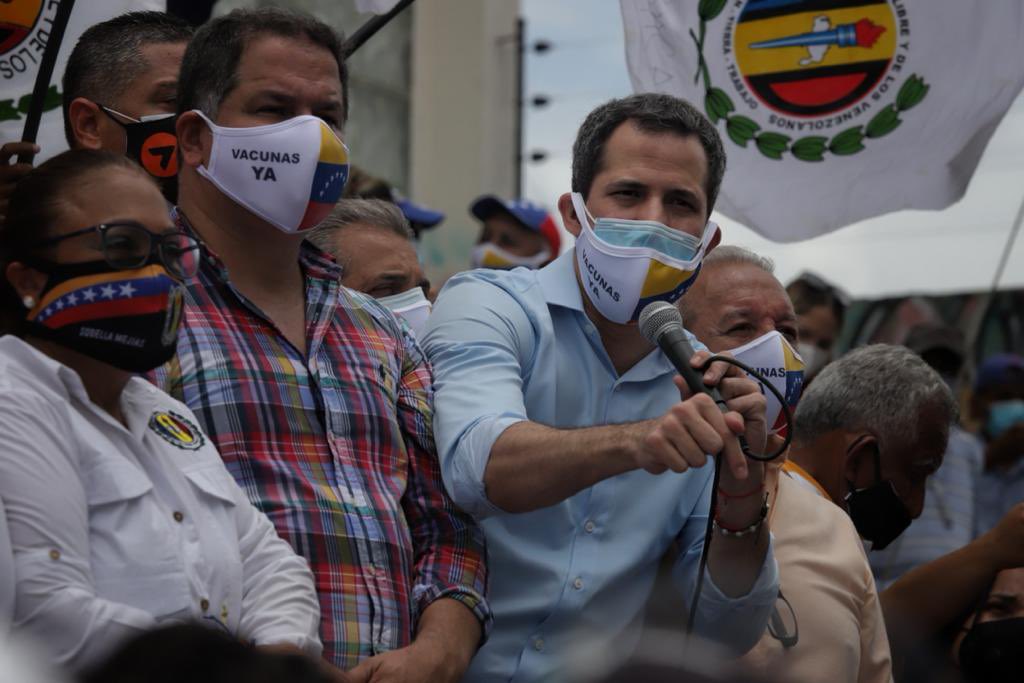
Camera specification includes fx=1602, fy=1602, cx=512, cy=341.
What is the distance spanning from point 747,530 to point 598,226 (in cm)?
77

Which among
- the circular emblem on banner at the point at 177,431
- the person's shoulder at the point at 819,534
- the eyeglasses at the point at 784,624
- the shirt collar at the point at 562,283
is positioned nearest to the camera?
the circular emblem on banner at the point at 177,431

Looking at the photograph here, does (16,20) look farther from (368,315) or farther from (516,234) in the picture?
(516,234)

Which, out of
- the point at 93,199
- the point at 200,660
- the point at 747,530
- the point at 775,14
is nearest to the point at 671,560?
the point at 747,530

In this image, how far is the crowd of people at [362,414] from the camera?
2.67m

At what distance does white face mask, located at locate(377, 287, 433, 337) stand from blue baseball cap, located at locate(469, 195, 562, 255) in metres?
2.60

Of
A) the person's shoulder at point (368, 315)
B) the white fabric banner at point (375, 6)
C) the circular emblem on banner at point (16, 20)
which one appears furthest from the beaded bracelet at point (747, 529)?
the circular emblem on banner at point (16, 20)

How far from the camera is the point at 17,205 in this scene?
2.80 metres

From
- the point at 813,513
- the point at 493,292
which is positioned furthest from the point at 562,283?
the point at 813,513

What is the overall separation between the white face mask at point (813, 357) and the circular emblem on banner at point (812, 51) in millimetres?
1149

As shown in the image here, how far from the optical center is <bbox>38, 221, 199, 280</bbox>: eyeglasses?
8.92ft

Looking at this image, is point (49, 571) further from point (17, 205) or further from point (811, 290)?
point (811, 290)

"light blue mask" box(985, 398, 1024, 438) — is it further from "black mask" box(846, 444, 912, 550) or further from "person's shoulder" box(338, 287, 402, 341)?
"person's shoulder" box(338, 287, 402, 341)

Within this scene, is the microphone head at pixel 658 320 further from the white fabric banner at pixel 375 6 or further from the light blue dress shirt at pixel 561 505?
the white fabric banner at pixel 375 6

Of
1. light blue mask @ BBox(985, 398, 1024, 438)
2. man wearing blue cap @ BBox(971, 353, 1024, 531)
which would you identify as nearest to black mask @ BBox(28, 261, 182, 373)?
man wearing blue cap @ BBox(971, 353, 1024, 531)
